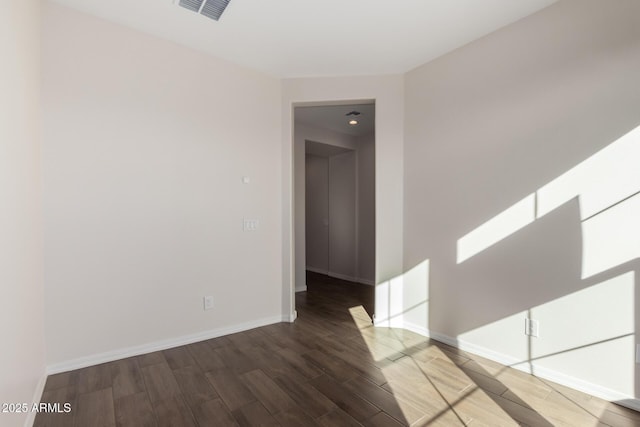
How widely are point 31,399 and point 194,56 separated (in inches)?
114

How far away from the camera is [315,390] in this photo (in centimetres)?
204

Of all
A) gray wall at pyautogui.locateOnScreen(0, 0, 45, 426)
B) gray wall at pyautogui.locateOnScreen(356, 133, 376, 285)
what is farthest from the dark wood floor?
gray wall at pyautogui.locateOnScreen(356, 133, 376, 285)

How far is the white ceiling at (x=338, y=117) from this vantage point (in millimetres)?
4203

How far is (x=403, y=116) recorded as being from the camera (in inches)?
129

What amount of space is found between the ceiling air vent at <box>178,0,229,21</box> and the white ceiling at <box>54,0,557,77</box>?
47mm

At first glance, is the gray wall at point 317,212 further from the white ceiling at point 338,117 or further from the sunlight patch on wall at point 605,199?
the sunlight patch on wall at point 605,199

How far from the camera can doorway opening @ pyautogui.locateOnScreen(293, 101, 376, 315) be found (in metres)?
4.77

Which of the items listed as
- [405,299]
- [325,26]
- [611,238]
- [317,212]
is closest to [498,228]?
[611,238]

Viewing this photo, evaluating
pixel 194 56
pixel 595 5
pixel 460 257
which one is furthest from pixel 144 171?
pixel 595 5

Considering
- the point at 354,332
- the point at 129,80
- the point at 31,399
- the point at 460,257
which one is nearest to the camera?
the point at 31,399

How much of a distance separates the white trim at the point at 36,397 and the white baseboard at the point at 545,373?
3.03 meters

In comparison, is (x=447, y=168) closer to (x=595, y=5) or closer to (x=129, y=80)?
(x=595, y=5)

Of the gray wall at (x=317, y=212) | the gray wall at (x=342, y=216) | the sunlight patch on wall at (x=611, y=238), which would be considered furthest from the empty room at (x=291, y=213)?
the gray wall at (x=317, y=212)

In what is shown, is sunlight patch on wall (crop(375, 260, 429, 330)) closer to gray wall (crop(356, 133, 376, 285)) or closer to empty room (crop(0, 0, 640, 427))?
empty room (crop(0, 0, 640, 427))
